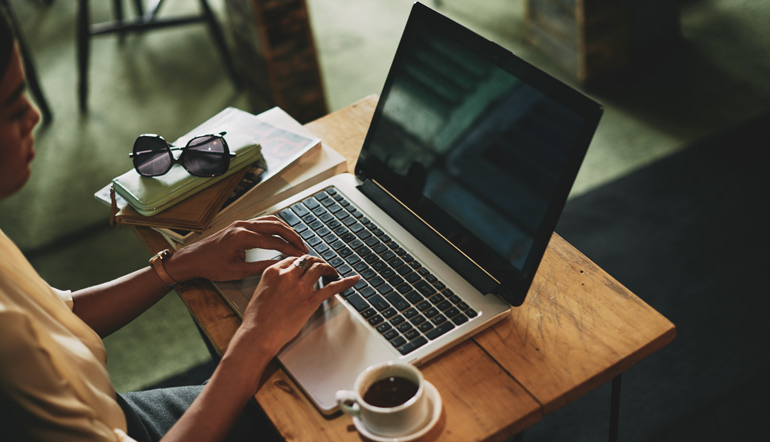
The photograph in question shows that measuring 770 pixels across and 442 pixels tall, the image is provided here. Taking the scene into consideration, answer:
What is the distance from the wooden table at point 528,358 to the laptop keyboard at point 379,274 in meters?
0.05

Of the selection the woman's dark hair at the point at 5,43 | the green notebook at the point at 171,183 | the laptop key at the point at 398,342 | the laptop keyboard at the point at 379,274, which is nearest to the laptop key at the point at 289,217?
the laptop keyboard at the point at 379,274

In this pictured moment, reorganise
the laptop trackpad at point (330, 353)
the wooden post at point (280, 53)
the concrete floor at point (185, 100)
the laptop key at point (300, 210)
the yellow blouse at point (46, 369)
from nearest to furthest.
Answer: the yellow blouse at point (46, 369) → the laptop trackpad at point (330, 353) → the laptop key at point (300, 210) → the concrete floor at point (185, 100) → the wooden post at point (280, 53)

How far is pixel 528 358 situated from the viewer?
Result: 992mm

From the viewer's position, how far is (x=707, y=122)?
266 cm

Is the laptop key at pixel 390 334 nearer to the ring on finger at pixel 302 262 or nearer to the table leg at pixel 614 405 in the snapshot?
the ring on finger at pixel 302 262

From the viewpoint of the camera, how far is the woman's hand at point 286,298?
39.7 inches

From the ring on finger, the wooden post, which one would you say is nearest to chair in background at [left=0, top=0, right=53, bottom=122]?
the wooden post

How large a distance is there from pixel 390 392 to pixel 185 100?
101 inches

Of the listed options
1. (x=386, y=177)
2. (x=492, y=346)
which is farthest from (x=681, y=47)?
(x=492, y=346)

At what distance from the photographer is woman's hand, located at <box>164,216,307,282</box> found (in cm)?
114

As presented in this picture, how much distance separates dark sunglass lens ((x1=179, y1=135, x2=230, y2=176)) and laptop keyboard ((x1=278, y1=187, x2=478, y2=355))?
5.5 inches

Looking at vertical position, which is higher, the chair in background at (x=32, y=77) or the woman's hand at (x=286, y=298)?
the woman's hand at (x=286, y=298)

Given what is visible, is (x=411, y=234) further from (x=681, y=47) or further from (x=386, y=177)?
(x=681, y=47)

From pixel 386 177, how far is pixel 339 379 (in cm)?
42
